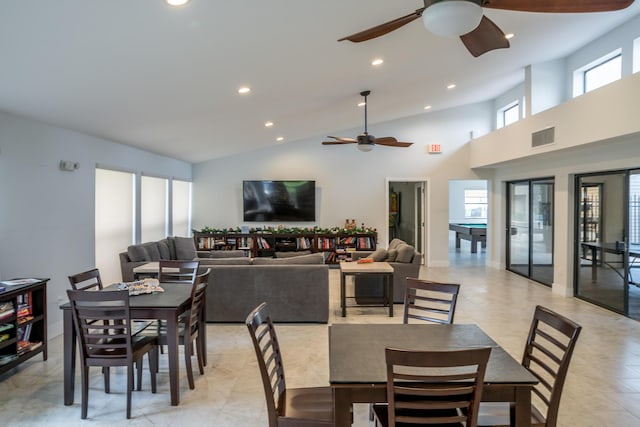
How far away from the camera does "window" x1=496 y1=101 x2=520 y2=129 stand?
813 cm

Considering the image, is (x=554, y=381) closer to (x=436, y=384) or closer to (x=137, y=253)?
(x=436, y=384)

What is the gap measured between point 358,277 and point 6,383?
412cm

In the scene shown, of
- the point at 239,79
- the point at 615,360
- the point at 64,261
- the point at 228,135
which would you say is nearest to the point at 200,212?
the point at 228,135

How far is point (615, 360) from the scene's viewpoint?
3.71m

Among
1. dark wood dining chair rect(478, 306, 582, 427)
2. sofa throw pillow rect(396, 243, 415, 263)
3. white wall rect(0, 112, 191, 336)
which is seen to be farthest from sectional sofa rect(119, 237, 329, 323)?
dark wood dining chair rect(478, 306, 582, 427)

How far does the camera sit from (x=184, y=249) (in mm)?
7113

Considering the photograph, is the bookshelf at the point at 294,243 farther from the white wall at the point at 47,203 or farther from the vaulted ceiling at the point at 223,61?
the white wall at the point at 47,203

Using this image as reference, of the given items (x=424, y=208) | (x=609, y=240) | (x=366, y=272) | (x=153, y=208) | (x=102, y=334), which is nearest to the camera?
(x=102, y=334)

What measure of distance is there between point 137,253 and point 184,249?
1.57m

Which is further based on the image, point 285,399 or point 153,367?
point 153,367

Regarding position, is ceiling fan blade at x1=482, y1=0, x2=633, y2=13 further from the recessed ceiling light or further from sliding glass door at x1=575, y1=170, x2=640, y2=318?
sliding glass door at x1=575, y1=170, x2=640, y2=318

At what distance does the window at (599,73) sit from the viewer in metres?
5.57

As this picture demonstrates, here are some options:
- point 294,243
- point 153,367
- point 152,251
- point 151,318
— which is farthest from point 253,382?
point 294,243

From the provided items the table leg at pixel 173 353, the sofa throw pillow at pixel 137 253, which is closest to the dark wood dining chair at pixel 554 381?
the table leg at pixel 173 353
